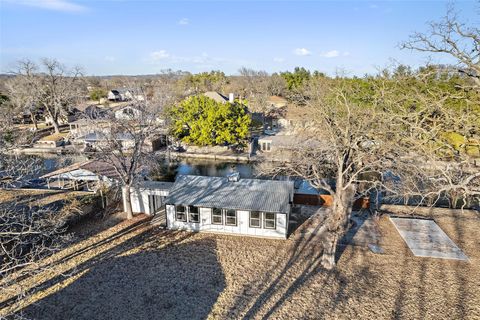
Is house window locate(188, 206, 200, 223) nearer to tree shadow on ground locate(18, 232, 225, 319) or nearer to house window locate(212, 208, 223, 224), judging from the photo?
house window locate(212, 208, 223, 224)

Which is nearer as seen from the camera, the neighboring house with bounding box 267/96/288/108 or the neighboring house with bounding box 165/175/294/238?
the neighboring house with bounding box 165/175/294/238

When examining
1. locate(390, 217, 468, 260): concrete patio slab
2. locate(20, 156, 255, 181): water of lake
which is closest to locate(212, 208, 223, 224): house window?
locate(390, 217, 468, 260): concrete patio slab

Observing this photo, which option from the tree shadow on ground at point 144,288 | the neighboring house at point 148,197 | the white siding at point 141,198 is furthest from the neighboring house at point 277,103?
the tree shadow on ground at point 144,288

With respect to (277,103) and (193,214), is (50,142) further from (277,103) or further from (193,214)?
(277,103)

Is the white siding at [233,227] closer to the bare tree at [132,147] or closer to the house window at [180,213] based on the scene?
the house window at [180,213]

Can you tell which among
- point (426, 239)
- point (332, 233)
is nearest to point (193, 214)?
point (332, 233)

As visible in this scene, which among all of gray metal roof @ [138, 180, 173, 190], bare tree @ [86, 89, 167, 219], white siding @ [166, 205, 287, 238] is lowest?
white siding @ [166, 205, 287, 238]
